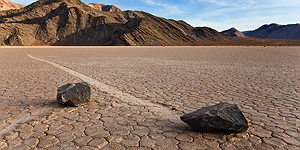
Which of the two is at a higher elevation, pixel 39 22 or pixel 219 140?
pixel 39 22

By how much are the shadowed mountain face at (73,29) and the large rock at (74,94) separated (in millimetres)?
60807

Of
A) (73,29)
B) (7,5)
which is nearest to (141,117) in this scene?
(73,29)

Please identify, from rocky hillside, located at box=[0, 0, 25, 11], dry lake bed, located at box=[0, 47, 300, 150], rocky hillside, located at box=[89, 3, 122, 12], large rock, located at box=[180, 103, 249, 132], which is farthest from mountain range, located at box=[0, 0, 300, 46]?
rocky hillside, located at box=[89, 3, 122, 12]

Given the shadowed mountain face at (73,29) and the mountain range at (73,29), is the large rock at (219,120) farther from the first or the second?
the shadowed mountain face at (73,29)

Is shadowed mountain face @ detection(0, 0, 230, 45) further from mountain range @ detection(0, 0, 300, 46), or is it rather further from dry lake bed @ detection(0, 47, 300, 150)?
dry lake bed @ detection(0, 47, 300, 150)

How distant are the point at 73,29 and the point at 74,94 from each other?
8207cm

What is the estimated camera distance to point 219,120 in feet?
10.5

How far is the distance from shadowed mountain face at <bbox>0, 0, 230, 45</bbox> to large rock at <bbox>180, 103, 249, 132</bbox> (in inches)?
2461

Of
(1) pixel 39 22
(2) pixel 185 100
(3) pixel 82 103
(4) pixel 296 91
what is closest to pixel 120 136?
(3) pixel 82 103

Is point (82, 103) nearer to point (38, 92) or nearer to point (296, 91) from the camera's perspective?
point (38, 92)

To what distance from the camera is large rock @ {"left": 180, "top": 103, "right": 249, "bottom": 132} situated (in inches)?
125

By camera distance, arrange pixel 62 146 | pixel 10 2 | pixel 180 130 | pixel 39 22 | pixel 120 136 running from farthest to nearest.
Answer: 1. pixel 10 2
2. pixel 39 22
3. pixel 180 130
4. pixel 120 136
5. pixel 62 146

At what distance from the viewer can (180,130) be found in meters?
3.53

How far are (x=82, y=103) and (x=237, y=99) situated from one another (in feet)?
11.9
